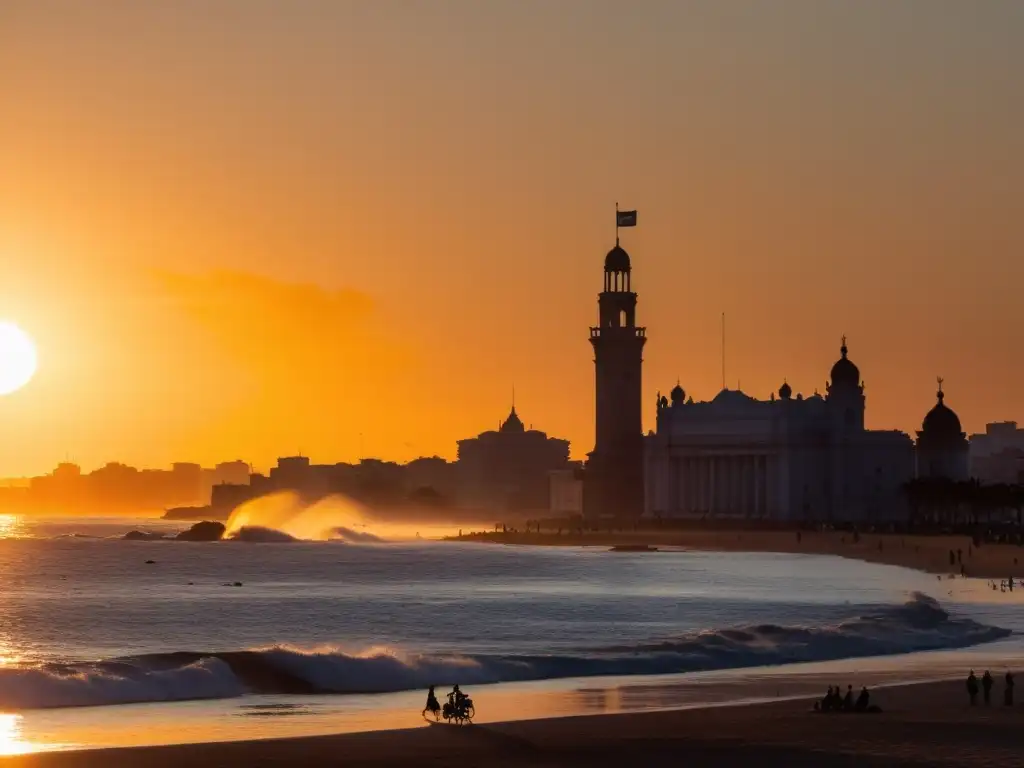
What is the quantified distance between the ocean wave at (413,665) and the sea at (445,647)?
0.13 metres

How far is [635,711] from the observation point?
179ft

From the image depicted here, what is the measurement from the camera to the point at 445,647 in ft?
258

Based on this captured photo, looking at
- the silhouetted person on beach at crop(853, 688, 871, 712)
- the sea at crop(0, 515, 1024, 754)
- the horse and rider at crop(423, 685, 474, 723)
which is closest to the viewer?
the horse and rider at crop(423, 685, 474, 723)

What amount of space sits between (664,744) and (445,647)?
3190 cm

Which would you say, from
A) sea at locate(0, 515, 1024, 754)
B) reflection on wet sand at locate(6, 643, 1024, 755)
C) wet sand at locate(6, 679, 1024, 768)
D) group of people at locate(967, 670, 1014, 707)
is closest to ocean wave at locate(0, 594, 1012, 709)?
sea at locate(0, 515, 1024, 754)

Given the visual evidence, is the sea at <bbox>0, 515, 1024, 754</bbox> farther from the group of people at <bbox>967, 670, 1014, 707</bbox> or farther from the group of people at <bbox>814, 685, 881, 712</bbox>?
the group of people at <bbox>967, 670, 1014, 707</bbox>

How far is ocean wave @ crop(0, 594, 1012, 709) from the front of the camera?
6072 cm

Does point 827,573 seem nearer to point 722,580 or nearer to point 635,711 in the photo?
point 722,580

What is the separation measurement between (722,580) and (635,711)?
86.2 metres

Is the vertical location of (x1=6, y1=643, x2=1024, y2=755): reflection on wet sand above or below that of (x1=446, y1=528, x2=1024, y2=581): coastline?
below

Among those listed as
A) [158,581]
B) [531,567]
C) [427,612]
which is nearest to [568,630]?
[427,612]

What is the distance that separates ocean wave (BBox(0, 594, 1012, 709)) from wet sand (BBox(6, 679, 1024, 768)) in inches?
496

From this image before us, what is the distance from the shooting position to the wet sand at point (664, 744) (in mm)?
44562

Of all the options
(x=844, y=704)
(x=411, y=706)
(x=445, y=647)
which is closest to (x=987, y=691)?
(x=844, y=704)
